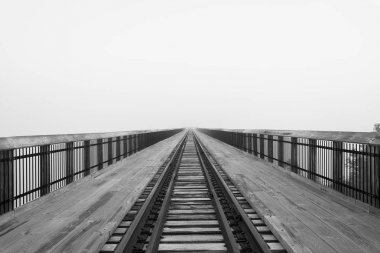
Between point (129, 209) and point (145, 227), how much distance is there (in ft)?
4.88

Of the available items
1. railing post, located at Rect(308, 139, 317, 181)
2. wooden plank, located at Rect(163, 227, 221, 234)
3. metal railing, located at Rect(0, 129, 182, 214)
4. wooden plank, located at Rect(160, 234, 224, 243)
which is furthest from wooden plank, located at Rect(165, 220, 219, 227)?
railing post, located at Rect(308, 139, 317, 181)

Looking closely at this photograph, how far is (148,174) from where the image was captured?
1179cm

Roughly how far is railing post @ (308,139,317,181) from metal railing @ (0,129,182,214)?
25.1ft

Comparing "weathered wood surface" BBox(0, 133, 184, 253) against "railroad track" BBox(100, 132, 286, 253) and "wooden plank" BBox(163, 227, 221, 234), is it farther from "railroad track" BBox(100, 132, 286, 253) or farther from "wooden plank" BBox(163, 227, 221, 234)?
"wooden plank" BBox(163, 227, 221, 234)

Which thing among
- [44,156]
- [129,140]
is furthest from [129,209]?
[129,140]

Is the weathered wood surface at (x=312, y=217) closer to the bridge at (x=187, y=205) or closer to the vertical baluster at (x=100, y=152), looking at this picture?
the bridge at (x=187, y=205)

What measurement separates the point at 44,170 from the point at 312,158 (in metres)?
8.33

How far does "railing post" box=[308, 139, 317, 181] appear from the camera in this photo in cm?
985

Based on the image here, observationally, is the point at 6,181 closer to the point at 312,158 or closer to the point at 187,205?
the point at 187,205

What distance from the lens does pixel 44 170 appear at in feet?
26.5

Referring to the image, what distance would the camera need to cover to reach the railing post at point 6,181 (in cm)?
630

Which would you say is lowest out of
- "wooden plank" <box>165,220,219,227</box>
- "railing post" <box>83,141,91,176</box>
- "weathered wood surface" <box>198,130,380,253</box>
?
"weathered wood surface" <box>198,130,380,253</box>

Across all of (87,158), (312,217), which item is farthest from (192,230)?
(87,158)

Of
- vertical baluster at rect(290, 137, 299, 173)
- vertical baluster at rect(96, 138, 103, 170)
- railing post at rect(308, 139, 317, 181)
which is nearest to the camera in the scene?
railing post at rect(308, 139, 317, 181)
